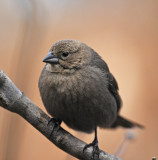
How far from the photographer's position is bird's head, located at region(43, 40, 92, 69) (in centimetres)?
408

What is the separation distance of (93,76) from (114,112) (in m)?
0.60

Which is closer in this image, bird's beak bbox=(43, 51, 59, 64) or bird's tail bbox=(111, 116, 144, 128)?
bird's beak bbox=(43, 51, 59, 64)

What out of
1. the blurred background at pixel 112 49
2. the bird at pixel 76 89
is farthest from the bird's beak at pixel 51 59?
the blurred background at pixel 112 49

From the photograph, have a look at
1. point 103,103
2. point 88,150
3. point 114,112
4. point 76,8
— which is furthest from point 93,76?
point 76,8

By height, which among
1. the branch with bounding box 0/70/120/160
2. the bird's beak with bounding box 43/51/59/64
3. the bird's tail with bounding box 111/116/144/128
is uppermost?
the bird's beak with bounding box 43/51/59/64

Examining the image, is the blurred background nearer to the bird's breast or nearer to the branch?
the bird's breast

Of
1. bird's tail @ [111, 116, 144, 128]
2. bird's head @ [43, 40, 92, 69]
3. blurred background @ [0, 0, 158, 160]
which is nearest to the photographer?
bird's head @ [43, 40, 92, 69]

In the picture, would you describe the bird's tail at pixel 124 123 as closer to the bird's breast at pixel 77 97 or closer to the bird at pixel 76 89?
the bird at pixel 76 89

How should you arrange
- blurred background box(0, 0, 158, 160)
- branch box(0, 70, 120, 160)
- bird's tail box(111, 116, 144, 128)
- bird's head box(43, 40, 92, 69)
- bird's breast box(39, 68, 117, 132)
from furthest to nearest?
blurred background box(0, 0, 158, 160) < bird's tail box(111, 116, 144, 128) < bird's head box(43, 40, 92, 69) < bird's breast box(39, 68, 117, 132) < branch box(0, 70, 120, 160)

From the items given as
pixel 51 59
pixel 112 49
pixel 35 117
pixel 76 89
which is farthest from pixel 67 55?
pixel 112 49

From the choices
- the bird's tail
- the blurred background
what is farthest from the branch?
the blurred background

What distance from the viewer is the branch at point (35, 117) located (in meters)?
3.30

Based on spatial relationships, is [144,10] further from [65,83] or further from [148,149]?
[65,83]

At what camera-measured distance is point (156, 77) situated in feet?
21.7
